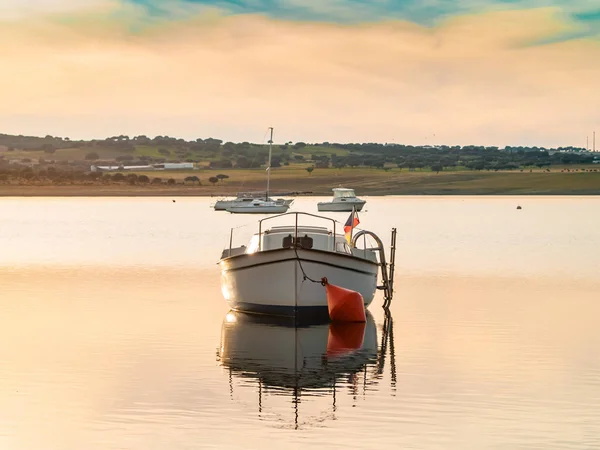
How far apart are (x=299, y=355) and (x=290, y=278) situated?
6.27 meters

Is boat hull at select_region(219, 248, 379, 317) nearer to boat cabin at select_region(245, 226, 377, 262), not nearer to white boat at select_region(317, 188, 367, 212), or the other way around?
boat cabin at select_region(245, 226, 377, 262)

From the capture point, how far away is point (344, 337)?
109 feet

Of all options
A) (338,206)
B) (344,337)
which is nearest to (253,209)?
(338,206)

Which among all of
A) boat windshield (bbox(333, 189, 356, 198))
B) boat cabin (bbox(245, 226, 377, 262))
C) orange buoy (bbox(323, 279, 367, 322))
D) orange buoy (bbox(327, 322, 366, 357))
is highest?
boat cabin (bbox(245, 226, 377, 262))

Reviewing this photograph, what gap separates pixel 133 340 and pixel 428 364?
821cm

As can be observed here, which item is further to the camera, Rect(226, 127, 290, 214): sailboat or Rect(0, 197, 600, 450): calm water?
Rect(226, 127, 290, 214): sailboat

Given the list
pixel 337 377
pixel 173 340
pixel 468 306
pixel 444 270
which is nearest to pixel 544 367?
pixel 337 377

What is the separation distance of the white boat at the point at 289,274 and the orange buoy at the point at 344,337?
1144 millimetres

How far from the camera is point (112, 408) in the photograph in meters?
22.7

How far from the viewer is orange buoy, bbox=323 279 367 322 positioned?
35.5 m

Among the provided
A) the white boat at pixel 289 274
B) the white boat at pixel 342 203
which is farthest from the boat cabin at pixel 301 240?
the white boat at pixel 342 203

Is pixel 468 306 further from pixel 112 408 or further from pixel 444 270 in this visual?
pixel 112 408

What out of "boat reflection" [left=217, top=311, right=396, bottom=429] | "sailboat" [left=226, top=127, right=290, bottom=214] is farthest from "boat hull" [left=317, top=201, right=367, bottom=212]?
"boat reflection" [left=217, top=311, right=396, bottom=429]

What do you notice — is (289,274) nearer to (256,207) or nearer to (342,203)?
(256,207)
